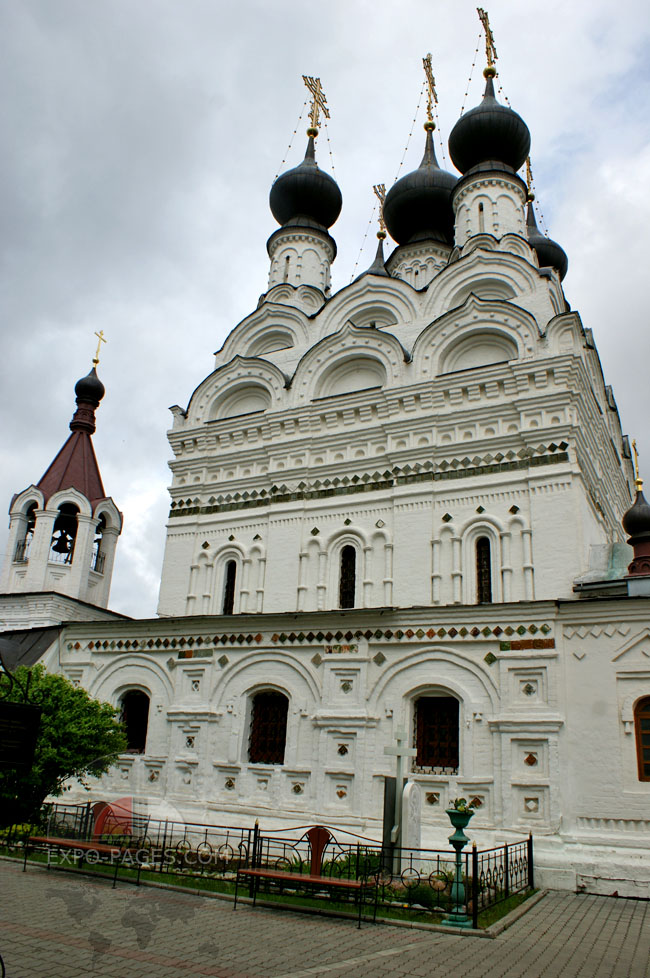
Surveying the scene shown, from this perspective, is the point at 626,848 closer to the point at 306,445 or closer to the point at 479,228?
the point at 306,445

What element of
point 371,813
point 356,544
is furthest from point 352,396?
point 371,813

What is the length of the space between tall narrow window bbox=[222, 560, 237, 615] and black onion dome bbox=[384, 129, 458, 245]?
35.3ft

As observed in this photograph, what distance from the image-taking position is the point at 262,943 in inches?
249

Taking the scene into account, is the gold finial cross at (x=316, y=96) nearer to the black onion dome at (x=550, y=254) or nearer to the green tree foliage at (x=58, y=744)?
the black onion dome at (x=550, y=254)

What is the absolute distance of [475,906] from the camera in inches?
277

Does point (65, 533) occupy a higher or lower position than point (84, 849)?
higher

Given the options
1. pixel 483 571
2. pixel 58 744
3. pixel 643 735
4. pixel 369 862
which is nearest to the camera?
pixel 369 862

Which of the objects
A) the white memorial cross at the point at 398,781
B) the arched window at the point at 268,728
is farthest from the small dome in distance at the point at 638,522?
the arched window at the point at 268,728

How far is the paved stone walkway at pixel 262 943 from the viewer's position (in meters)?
5.60

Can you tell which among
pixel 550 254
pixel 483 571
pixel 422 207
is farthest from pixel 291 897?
pixel 550 254

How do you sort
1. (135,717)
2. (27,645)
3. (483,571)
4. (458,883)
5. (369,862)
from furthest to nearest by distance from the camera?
(27,645) → (135,717) → (483,571) → (369,862) → (458,883)

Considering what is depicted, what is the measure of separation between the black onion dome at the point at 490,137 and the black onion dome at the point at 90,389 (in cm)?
1123

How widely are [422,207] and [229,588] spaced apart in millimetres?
11872

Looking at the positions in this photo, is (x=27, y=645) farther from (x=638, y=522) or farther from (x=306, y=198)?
(x=306, y=198)
